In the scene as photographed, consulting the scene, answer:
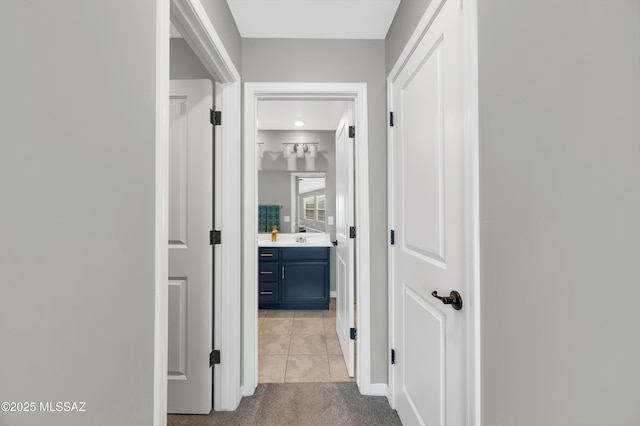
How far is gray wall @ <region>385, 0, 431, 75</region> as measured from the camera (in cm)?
145

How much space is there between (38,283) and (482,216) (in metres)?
1.11

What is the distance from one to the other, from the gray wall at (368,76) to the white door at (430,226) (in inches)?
6.3

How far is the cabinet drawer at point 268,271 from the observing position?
360 cm

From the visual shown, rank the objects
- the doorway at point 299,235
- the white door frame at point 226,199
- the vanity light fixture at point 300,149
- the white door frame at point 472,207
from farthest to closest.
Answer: the vanity light fixture at point 300,149 < the doorway at point 299,235 < the white door frame at point 226,199 < the white door frame at point 472,207

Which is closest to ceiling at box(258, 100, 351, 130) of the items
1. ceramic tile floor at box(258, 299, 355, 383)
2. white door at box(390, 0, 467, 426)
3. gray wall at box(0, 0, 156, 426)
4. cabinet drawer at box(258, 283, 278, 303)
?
white door at box(390, 0, 467, 426)

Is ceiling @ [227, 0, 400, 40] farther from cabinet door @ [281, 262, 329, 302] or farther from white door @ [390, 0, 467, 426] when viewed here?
cabinet door @ [281, 262, 329, 302]

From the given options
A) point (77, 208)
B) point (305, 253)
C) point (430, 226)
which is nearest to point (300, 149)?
point (305, 253)

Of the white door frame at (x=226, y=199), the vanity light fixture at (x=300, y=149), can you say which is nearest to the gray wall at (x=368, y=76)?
the white door frame at (x=226, y=199)

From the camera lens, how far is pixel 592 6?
22.3 inches

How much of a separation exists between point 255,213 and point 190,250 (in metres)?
0.47

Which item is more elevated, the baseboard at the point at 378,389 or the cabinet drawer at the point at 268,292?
the cabinet drawer at the point at 268,292

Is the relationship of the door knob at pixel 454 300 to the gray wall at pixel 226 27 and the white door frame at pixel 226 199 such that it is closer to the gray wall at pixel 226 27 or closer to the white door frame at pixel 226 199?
the white door frame at pixel 226 199

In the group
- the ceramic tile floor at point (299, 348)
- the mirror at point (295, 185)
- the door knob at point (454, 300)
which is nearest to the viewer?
the door knob at point (454, 300)

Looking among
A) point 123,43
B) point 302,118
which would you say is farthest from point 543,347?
point 302,118
